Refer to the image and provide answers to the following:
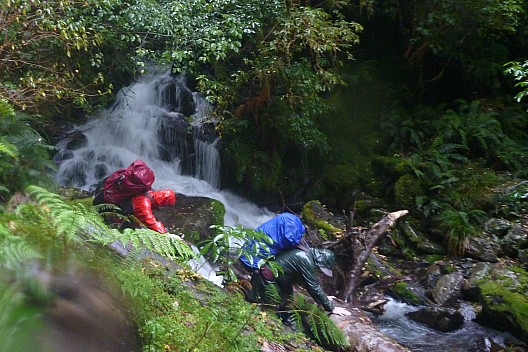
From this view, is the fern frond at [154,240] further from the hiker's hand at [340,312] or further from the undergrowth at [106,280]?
the hiker's hand at [340,312]

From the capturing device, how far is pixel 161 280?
4.00m

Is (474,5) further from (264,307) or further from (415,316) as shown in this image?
(264,307)

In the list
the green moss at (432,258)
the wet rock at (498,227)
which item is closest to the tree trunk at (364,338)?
the green moss at (432,258)

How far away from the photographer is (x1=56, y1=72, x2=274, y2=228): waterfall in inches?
463

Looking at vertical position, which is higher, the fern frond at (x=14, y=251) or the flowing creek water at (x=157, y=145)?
the fern frond at (x=14, y=251)

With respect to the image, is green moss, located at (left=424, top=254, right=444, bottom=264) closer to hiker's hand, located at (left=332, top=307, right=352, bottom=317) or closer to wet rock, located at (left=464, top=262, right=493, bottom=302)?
wet rock, located at (left=464, top=262, right=493, bottom=302)

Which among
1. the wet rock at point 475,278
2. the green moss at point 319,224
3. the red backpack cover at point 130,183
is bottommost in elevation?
the wet rock at point 475,278

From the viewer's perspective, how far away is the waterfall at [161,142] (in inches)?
463

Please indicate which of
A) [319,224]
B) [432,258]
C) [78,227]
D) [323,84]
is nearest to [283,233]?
[78,227]

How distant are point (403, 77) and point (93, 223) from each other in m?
14.7

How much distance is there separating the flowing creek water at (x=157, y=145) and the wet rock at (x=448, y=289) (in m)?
4.27

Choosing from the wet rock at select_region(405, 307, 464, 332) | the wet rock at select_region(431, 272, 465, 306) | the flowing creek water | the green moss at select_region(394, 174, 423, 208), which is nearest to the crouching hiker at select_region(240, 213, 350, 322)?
the wet rock at select_region(405, 307, 464, 332)

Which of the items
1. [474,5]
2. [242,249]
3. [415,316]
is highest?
[474,5]

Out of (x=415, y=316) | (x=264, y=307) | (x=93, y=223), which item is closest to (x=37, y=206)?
(x=93, y=223)
